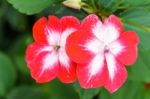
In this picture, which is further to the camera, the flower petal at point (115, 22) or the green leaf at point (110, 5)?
the green leaf at point (110, 5)

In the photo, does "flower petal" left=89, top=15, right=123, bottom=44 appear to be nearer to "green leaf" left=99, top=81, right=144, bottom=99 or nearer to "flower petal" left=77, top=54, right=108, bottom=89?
"flower petal" left=77, top=54, right=108, bottom=89

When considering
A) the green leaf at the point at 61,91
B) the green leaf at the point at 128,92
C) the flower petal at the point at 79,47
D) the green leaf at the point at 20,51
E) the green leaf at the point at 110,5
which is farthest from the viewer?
the green leaf at the point at 20,51

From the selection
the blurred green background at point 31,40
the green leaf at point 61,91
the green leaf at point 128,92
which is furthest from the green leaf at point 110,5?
the green leaf at point 61,91

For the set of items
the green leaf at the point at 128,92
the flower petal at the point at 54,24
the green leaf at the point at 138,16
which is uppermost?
the flower petal at the point at 54,24

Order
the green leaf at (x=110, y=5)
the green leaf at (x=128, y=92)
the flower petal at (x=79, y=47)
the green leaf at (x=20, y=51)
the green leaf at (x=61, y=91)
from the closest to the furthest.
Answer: the flower petal at (x=79, y=47) < the green leaf at (x=110, y=5) < the green leaf at (x=128, y=92) < the green leaf at (x=61, y=91) < the green leaf at (x=20, y=51)

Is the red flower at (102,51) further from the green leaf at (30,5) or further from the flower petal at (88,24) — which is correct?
the green leaf at (30,5)

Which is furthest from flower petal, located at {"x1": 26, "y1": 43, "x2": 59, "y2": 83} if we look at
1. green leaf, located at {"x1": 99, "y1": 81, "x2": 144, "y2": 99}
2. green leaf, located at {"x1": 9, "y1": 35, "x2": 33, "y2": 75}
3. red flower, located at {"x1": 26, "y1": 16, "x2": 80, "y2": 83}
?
green leaf, located at {"x1": 9, "y1": 35, "x2": 33, "y2": 75}

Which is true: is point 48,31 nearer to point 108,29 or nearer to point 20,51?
point 108,29

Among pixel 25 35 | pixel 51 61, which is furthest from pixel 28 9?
pixel 25 35

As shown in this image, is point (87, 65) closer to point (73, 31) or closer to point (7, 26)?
point (73, 31)
